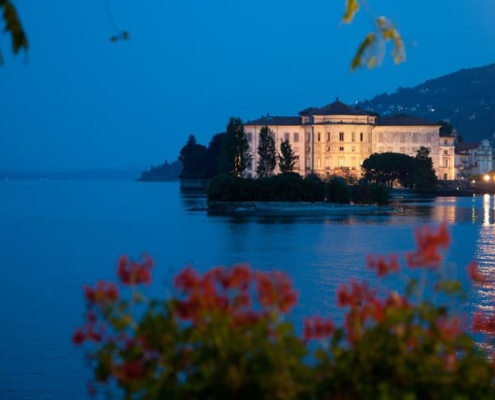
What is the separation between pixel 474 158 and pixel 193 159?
31803mm

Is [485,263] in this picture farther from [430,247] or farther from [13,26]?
[13,26]

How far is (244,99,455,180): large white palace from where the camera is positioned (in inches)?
3209

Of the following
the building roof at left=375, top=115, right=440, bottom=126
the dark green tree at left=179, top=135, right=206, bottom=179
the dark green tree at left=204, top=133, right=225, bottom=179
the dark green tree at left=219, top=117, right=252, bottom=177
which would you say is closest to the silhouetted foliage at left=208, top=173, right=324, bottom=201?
the dark green tree at left=219, top=117, right=252, bottom=177

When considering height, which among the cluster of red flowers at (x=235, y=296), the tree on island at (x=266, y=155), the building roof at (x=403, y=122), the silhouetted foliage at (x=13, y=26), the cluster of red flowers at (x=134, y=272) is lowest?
the cluster of red flowers at (x=235, y=296)

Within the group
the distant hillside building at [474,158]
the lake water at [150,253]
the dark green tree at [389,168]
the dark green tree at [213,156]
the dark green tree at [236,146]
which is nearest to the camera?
the lake water at [150,253]

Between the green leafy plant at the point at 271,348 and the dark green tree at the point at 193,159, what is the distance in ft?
302

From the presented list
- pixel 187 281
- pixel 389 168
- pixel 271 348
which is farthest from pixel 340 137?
pixel 271 348

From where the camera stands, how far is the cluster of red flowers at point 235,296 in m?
3.00

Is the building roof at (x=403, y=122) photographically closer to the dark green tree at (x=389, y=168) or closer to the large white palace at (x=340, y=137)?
the large white palace at (x=340, y=137)

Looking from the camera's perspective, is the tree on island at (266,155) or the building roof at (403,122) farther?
the building roof at (403,122)

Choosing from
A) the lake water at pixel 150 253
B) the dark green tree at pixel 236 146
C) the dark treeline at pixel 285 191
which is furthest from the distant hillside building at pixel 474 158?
the dark treeline at pixel 285 191

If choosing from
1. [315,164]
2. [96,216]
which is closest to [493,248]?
[96,216]

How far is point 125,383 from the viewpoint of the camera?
296 cm

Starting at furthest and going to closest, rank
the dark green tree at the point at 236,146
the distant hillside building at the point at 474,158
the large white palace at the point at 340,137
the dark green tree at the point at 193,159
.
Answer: the distant hillside building at the point at 474,158
the dark green tree at the point at 193,159
the large white palace at the point at 340,137
the dark green tree at the point at 236,146
